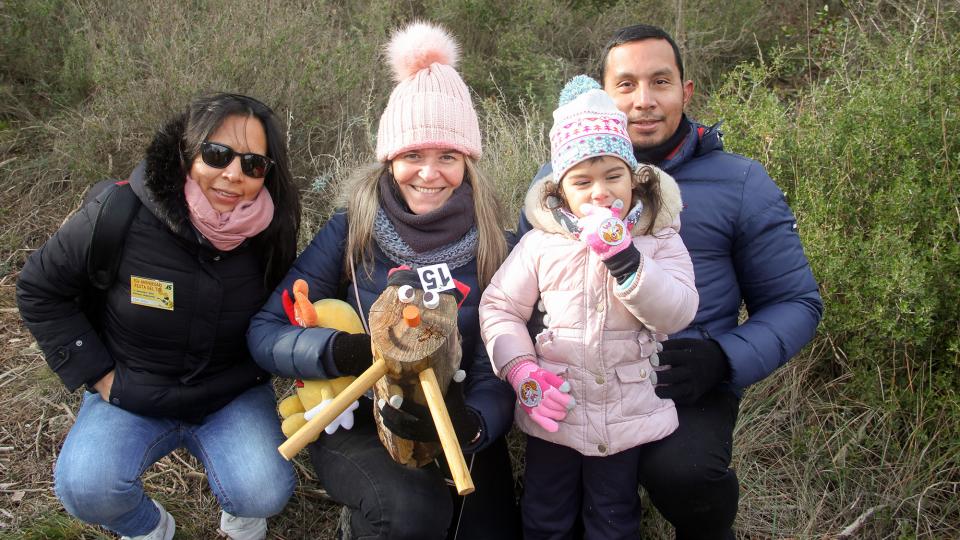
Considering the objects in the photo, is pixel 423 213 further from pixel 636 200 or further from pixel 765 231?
pixel 765 231

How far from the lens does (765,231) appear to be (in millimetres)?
2494

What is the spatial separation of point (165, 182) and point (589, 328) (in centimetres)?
146

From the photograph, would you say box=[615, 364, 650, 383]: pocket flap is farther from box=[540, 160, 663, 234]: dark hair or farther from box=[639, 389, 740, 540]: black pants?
box=[540, 160, 663, 234]: dark hair

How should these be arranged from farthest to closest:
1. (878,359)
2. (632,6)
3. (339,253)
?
1. (632,6)
2. (878,359)
3. (339,253)

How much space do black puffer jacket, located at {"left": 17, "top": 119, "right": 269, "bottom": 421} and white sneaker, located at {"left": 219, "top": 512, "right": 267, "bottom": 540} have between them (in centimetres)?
45

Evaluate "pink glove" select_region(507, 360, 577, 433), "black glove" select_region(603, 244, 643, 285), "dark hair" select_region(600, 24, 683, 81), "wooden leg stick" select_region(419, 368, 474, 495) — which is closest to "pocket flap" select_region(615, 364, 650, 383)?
"pink glove" select_region(507, 360, 577, 433)

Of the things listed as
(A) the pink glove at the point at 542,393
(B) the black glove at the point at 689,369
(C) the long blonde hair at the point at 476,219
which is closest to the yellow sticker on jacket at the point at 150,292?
(C) the long blonde hair at the point at 476,219

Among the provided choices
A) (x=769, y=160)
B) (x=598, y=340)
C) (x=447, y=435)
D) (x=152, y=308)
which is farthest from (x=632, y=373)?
(x=769, y=160)

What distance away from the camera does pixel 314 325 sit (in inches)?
93.8

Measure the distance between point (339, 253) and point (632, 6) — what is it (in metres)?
4.62

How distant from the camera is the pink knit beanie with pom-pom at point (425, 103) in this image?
2.53m

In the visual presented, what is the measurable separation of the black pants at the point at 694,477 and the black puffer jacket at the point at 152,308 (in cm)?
146

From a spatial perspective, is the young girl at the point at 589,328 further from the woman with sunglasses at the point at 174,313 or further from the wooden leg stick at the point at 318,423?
the woman with sunglasses at the point at 174,313

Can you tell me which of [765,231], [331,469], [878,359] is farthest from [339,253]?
[878,359]
